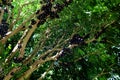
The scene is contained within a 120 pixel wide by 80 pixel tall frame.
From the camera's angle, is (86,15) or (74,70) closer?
(86,15)

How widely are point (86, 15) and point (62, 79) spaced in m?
2.74

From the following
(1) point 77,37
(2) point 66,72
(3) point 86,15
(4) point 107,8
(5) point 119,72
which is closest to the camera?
(1) point 77,37

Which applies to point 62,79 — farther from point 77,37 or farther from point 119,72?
point 77,37

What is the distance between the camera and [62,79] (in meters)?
9.25

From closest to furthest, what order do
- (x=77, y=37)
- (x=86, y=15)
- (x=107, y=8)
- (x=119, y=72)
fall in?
(x=77, y=37), (x=107, y=8), (x=86, y=15), (x=119, y=72)

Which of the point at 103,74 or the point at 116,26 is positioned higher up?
the point at 116,26

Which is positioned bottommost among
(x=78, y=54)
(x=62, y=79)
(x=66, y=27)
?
(x=62, y=79)

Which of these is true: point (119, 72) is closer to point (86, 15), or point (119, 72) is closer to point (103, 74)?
point (103, 74)

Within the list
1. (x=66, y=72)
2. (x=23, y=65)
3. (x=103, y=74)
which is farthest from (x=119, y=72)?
(x=23, y=65)

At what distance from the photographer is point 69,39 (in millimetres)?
7086

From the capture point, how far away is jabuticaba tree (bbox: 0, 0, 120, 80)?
6.30 metres

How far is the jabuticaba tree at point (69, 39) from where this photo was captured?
248 inches

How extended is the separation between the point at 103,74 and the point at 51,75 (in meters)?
1.95

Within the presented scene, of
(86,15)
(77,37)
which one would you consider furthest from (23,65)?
(86,15)
